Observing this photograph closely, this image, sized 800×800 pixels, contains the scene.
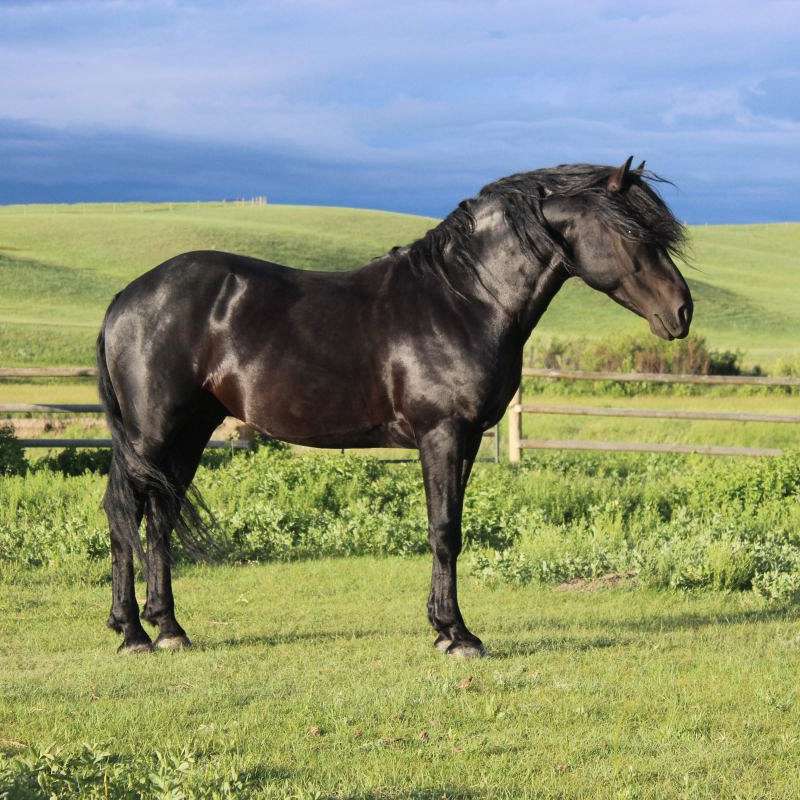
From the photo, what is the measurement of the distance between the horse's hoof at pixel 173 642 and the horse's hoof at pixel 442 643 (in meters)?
1.36

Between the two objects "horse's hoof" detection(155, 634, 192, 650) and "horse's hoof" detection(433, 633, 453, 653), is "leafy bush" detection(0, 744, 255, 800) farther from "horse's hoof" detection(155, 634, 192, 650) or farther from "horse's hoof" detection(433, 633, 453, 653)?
"horse's hoof" detection(155, 634, 192, 650)

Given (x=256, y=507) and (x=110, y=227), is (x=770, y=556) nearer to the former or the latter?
(x=256, y=507)

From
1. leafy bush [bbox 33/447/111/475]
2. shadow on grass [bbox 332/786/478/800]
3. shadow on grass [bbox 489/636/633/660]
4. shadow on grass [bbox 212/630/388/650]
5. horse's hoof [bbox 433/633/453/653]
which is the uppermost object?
shadow on grass [bbox 332/786/478/800]

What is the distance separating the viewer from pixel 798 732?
447 cm

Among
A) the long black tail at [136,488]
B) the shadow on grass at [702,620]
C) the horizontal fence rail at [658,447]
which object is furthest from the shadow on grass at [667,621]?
the horizontal fence rail at [658,447]

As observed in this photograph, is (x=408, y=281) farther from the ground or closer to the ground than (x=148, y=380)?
farther from the ground

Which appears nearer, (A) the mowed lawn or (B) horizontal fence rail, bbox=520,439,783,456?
(A) the mowed lawn

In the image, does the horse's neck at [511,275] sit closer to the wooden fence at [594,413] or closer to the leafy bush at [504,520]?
the leafy bush at [504,520]

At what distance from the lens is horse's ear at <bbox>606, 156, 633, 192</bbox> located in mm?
5227

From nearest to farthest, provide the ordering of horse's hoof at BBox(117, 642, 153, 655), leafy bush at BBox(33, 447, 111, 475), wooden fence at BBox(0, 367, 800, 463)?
horse's hoof at BBox(117, 642, 153, 655) → leafy bush at BBox(33, 447, 111, 475) → wooden fence at BBox(0, 367, 800, 463)

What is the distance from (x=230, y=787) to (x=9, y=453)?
908 cm

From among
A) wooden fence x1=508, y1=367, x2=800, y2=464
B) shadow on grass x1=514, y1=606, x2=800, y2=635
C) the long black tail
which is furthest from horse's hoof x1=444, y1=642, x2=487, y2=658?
wooden fence x1=508, y1=367, x2=800, y2=464

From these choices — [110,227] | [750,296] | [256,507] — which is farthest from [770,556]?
[110,227]

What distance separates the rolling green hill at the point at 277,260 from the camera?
41.3 metres
